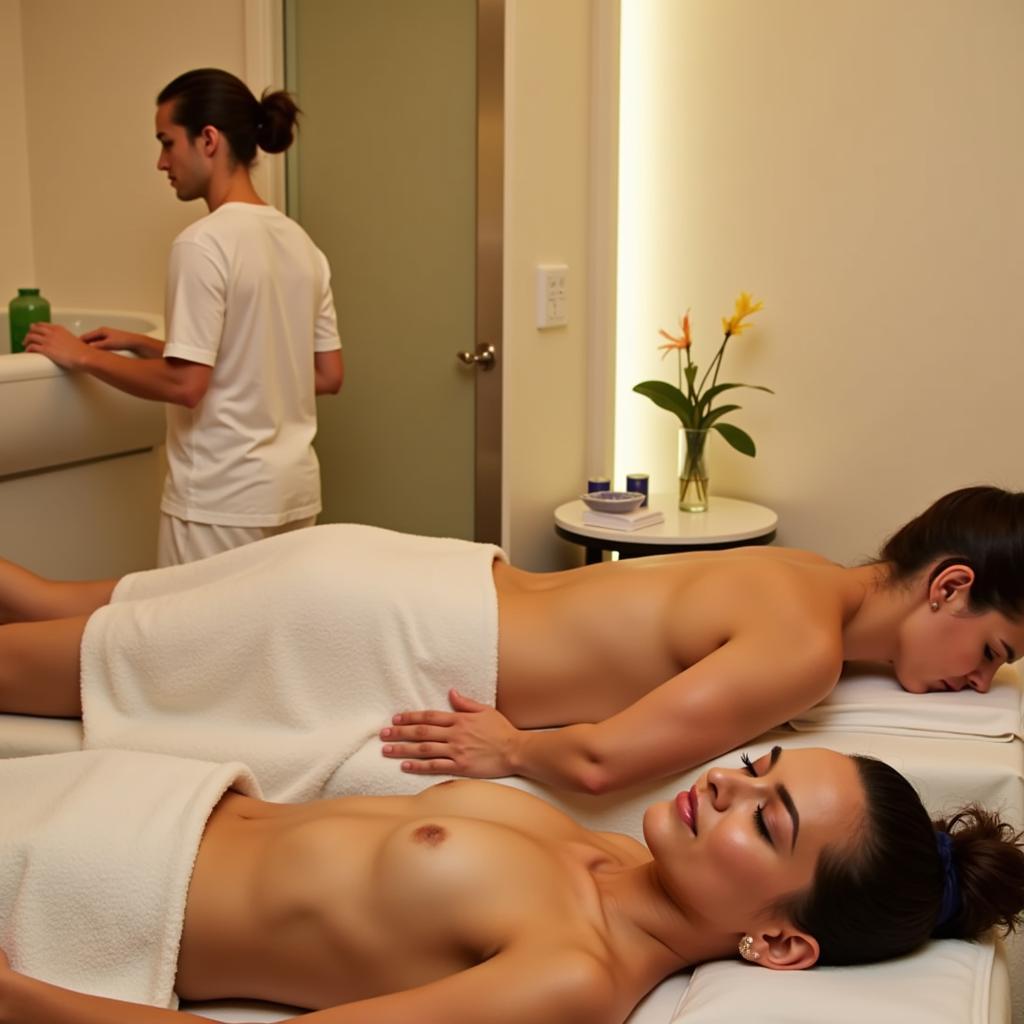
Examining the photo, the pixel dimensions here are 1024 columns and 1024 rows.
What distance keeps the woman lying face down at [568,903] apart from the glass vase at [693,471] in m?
1.66

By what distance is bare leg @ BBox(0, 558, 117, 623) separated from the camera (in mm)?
2209

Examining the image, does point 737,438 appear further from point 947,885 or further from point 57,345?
point 947,885

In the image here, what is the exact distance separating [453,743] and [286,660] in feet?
0.93

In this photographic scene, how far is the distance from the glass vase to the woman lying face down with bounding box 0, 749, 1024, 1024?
166 centimetres

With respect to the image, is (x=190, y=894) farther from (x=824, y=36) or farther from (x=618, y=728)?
(x=824, y=36)

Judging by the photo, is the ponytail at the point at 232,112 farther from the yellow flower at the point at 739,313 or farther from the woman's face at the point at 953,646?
the woman's face at the point at 953,646

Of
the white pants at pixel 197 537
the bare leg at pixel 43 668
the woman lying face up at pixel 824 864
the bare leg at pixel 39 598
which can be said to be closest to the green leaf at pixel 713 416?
the white pants at pixel 197 537

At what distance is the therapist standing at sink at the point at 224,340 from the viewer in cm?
257

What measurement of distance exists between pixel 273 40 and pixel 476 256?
80cm

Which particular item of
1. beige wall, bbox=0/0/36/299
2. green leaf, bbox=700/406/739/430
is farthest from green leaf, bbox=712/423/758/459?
beige wall, bbox=0/0/36/299

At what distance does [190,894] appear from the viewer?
1501 mm

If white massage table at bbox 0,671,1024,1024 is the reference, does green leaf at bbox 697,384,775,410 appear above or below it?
above

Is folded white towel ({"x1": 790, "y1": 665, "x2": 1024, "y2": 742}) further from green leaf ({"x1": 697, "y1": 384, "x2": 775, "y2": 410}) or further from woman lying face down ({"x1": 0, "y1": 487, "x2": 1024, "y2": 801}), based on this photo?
green leaf ({"x1": 697, "y1": 384, "x2": 775, "y2": 410})

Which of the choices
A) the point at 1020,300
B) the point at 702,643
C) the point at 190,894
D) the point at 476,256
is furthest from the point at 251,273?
the point at 1020,300
